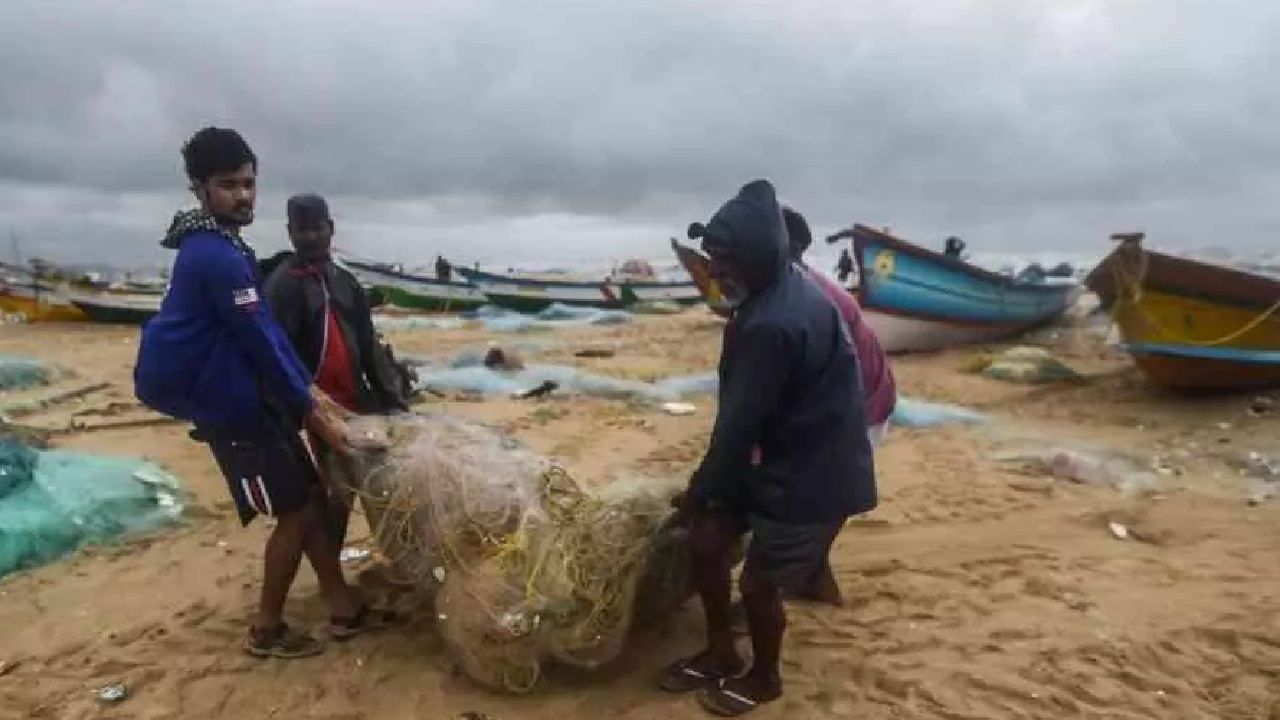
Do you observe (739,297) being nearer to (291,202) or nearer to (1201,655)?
(291,202)

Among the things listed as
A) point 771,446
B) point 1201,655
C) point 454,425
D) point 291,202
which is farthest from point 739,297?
point 1201,655

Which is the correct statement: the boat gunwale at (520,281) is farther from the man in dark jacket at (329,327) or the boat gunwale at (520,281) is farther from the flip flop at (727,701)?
the flip flop at (727,701)

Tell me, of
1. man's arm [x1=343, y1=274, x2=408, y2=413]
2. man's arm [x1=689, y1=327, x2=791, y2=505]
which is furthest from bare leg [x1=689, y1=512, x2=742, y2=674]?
man's arm [x1=343, y1=274, x2=408, y2=413]

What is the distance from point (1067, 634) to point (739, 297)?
1994mm

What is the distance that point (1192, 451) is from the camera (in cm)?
675

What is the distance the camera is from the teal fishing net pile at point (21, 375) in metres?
9.56

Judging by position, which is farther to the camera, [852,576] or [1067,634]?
[852,576]

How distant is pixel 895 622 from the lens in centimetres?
367

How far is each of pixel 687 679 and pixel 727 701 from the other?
21 centimetres

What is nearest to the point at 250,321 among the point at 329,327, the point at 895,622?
the point at 329,327

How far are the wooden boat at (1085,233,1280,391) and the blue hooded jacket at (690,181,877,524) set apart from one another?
647cm

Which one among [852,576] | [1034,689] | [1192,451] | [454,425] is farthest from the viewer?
[1192,451]

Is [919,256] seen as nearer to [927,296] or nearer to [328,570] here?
[927,296]

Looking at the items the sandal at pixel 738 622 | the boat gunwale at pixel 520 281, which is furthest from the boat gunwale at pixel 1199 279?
the boat gunwale at pixel 520 281
